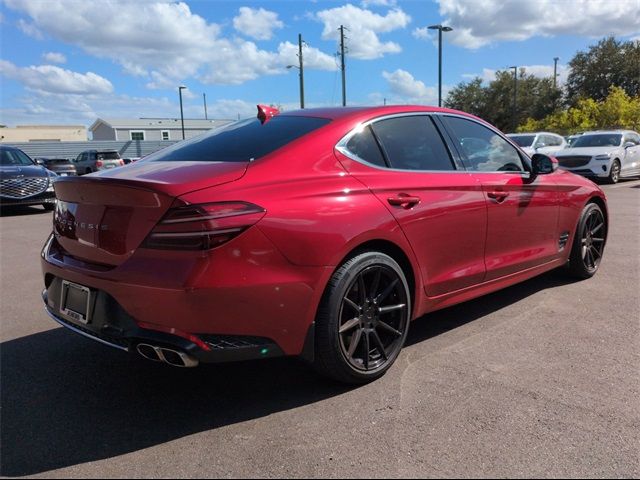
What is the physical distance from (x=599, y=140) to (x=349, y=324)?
17.0 metres

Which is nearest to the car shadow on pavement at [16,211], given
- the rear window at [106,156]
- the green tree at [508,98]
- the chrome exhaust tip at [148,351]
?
the chrome exhaust tip at [148,351]

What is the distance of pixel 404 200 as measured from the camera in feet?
10.9

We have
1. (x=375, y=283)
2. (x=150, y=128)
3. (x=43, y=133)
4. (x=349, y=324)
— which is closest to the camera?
(x=349, y=324)

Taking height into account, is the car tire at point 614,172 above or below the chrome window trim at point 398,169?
below

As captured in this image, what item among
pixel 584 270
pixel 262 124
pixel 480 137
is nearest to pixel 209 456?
pixel 262 124

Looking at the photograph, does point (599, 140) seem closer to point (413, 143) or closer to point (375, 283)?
point (413, 143)

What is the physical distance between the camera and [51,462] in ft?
8.13

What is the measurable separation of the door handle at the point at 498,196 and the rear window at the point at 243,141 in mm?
1401

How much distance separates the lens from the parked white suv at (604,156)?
15938 millimetres

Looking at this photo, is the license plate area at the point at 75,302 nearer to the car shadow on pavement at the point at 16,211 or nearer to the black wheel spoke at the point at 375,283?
the black wheel spoke at the point at 375,283

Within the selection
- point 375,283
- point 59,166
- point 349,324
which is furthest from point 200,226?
point 59,166

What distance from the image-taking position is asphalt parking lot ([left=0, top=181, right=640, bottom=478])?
2.43 meters

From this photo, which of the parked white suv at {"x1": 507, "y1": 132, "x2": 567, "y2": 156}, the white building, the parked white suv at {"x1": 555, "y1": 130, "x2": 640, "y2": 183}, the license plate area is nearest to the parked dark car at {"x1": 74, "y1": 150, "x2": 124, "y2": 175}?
the parked white suv at {"x1": 507, "y1": 132, "x2": 567, "y2": 156}

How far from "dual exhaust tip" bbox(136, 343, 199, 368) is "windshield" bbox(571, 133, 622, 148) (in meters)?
17.4
